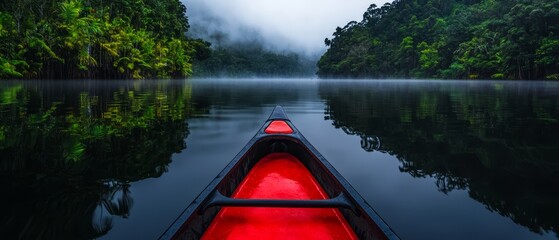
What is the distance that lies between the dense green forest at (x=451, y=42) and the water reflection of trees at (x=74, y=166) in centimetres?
4722

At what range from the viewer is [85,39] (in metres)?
30.9

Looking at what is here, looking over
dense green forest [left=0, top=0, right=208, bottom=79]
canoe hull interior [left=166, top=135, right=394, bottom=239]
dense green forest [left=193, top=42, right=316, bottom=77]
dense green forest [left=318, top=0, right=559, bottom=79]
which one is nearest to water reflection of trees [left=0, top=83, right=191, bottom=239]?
canoe hull interior [left=166, top=135, right=394, bottom=239]

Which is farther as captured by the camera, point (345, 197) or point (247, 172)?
point (247, 172)

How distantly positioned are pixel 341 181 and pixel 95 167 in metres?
3.11

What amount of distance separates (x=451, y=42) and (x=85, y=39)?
182ft

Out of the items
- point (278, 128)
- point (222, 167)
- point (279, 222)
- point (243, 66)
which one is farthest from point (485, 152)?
point (243, 66)

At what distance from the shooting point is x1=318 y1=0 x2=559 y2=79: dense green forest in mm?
41969

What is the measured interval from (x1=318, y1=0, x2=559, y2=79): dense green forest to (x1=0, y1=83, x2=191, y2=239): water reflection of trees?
4722 cm

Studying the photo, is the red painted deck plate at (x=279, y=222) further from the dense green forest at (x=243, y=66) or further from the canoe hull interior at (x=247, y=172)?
the dense green forest at (x=243, y=66)

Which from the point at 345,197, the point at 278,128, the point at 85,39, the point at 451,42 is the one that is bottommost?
the point at 345,197

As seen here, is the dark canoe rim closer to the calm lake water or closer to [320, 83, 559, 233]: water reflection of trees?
the calm lake water

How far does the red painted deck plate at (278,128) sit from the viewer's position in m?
5.00

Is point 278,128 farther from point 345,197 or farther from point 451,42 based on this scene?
point 451,42

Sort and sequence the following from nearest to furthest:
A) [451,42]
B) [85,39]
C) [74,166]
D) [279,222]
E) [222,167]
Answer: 1. [279,222]
2. [74,166]
3. [222,167]
4. [85,39]
5. [451,42]
